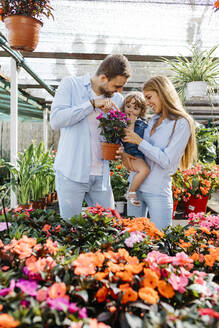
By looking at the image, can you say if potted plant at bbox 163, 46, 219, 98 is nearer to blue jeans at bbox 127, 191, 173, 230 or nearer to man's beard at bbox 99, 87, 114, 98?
man's beard at bbox 99, 87, 114, 98

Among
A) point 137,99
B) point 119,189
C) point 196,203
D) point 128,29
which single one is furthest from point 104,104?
point 196,203

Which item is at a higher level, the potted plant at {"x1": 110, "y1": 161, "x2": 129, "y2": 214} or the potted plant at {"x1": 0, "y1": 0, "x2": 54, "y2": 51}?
the potted plant at {"x1": 0, "y1": 0, "x2": 54, "y2": 51}

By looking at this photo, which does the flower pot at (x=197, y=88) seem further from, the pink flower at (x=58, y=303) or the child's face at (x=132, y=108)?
the pink flower at (x=58, y=303)

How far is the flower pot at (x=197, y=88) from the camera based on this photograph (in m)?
3.77

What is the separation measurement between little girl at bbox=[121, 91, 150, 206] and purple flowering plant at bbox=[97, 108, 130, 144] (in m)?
0.26

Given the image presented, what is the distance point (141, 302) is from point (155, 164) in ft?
3.78

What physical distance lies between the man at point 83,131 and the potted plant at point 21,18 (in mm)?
1025

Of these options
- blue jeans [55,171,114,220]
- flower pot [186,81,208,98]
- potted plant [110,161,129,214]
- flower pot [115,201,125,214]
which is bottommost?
flower pot [115,201,125,214]

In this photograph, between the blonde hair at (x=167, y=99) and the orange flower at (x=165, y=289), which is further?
the blonde hair at (x=167, y=99)

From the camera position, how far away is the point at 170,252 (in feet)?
3.92

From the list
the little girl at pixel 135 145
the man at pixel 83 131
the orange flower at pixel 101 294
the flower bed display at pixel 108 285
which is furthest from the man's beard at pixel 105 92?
the orange flower at pixel 101 294

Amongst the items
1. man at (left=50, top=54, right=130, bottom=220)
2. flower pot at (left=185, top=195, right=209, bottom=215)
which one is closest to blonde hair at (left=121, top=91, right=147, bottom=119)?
man at (left=50, top=54, right=130, bottom=220)

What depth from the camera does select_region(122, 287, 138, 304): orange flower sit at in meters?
0.71

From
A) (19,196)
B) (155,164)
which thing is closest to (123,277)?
(155,164)
